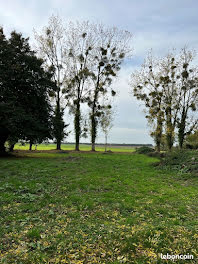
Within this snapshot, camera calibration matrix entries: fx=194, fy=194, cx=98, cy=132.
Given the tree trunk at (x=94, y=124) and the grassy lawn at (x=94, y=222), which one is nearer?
the grassy lawn at (x=94, y=222)

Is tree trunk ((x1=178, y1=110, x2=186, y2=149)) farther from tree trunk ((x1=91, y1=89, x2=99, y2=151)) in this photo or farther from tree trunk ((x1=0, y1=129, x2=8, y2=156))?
tree trunk ((x1=0, y1=129, x2=8, y2=156))

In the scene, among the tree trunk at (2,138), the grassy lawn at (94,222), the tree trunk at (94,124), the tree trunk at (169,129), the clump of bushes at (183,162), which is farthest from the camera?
the tree trunk at (94,124)

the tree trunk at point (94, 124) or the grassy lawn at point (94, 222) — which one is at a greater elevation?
the tree trunk at point (94, 124)

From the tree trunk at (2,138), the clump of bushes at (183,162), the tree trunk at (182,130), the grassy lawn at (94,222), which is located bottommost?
the grassy lawn at (94,222)

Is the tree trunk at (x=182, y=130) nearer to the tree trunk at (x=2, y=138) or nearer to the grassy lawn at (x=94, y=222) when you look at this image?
the grassy lawn at (x=94, y=222)

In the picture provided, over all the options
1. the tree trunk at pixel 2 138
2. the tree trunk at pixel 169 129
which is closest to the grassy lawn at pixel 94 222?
the tree trunk at pixel 2 138

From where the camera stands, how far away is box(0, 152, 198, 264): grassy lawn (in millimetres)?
4684

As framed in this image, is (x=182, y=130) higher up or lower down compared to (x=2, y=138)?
higher up

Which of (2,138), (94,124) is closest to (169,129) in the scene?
(94,124)

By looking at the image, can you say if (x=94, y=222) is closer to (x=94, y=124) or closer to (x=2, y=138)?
(x=2, y=138)

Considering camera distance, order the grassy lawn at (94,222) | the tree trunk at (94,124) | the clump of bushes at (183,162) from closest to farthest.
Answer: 1. the grassy lawn at (94,222)
2. the clump of bushes at (183,162)
3. the tree trunk at (94,124)

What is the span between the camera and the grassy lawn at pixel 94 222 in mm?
4684

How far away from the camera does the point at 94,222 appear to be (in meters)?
6.44

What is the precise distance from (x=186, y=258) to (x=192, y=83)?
36297mm
